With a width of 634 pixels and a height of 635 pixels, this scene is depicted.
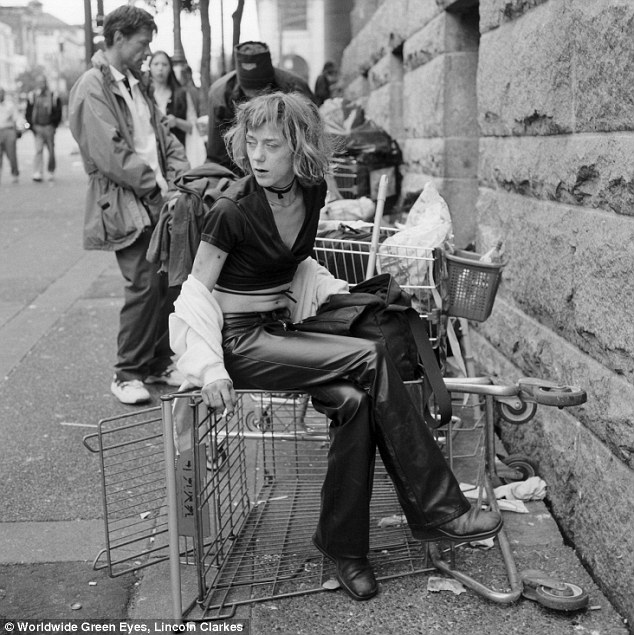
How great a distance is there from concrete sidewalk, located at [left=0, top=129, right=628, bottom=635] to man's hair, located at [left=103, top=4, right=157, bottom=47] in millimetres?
2098

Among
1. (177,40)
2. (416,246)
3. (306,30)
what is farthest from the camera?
(306,30)

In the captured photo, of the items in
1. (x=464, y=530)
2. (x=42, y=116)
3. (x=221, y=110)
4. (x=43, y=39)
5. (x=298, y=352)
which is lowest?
(x=464, y=530)

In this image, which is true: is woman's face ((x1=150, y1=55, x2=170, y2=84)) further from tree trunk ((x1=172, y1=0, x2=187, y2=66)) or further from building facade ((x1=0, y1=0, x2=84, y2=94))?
building facade ((x1=0, y1=0, x2=84, y2=94))

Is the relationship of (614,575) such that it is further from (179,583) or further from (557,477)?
(179,583)

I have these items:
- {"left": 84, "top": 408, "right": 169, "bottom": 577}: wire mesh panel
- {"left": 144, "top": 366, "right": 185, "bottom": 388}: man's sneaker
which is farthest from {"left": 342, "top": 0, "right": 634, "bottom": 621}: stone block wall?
{"left": 144, "top": 366, "right": 185, "bottom": 388}: man's sneaker

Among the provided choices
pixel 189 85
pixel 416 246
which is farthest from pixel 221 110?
pixel 189 85

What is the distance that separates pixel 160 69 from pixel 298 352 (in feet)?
21.5

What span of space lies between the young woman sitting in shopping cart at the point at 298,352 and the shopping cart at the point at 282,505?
0.48 feet

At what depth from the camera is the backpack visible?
342cm

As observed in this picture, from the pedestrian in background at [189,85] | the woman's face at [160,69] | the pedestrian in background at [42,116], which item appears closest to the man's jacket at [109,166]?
the woman's face at [160,69]

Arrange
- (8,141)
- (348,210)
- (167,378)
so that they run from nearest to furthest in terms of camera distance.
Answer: (348,210) < (167,378) < (8,141)

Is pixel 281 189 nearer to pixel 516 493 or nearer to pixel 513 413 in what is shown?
pixel 513 413

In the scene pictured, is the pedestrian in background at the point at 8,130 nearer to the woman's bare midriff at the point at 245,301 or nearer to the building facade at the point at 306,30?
the building facade at the point at 306,30

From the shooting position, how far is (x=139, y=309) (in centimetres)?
556
